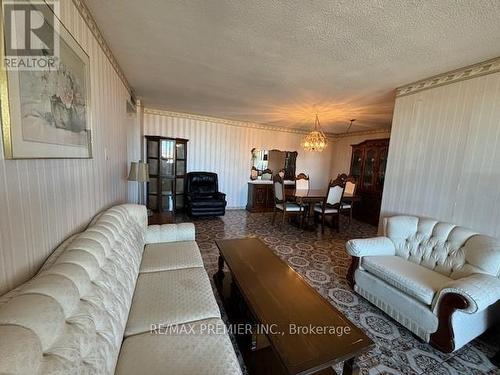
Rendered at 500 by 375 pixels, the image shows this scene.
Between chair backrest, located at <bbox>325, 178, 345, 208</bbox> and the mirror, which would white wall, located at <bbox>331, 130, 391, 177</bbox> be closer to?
the mirror

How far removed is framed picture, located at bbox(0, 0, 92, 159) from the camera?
34.0 inches

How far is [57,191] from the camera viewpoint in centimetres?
123

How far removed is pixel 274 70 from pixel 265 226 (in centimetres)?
292

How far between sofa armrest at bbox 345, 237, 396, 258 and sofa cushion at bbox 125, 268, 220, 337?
61.1 inches

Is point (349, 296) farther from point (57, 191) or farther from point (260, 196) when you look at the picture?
point (260, 196)

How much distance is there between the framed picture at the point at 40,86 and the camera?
863 millimetres

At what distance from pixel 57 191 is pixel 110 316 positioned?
0.78m

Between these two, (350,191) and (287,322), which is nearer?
(287,322)

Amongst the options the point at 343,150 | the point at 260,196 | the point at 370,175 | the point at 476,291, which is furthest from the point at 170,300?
the point at 343,150

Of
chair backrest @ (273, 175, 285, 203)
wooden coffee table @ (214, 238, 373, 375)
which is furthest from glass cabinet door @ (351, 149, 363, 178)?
wooden coffee table @ (214, 238, 373, 375)

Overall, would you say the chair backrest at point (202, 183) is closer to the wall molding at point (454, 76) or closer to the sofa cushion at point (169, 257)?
the sofa cushion at point (169, 257)

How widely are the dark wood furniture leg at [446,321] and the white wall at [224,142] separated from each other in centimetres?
470

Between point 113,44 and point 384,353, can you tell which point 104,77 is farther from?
point 384,353

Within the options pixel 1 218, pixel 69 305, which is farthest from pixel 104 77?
pixel 69 305
